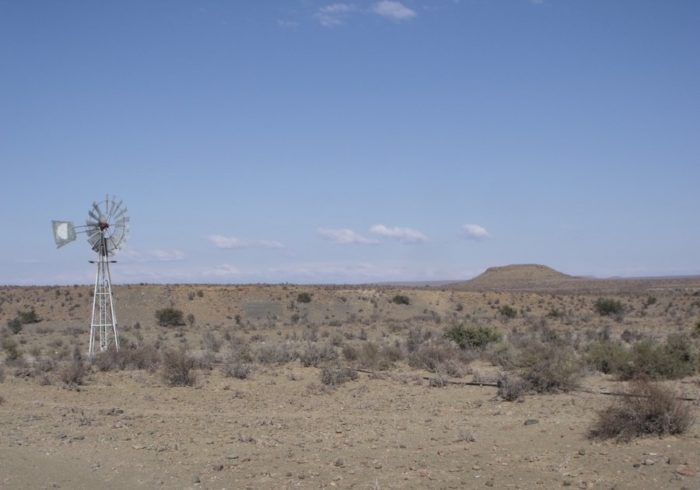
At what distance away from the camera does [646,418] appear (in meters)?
11.9

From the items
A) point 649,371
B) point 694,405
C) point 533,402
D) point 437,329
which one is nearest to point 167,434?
point 533,402

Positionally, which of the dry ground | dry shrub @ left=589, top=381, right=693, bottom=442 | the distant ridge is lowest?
the dry ground

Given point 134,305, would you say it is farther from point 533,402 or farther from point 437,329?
point 533,402

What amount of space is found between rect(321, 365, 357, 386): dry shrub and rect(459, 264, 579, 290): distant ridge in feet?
455

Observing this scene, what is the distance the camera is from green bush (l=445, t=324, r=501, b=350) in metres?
31.4

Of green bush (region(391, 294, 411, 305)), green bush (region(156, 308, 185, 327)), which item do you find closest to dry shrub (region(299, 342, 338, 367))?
green bush (region(156, 308, 185, 327))

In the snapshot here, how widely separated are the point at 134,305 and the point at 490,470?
58.9 metres

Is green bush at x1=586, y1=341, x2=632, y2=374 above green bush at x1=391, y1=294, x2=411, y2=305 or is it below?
below

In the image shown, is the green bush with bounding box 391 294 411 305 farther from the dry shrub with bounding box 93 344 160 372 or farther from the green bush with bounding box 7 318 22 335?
the dry shrub with bounding box 93 344 160 372

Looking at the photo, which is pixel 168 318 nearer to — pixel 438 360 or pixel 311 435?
pixel 438 360

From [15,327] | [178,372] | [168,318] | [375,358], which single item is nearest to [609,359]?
[375,358]

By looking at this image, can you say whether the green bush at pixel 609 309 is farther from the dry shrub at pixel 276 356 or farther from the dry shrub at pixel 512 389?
the dry shrub at pixel 512 389

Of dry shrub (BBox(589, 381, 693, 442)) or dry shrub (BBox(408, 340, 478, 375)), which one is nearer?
dry shrub (BBox(589, 381, 693, 442))

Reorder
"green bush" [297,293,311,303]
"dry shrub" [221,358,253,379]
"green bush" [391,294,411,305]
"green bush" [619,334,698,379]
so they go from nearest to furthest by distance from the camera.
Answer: "green bush" [619,334,698,379], "dry shrub" [221,358,253,379], "green bush" [297,293,311,303], "green bush" [391,294,411,305]
